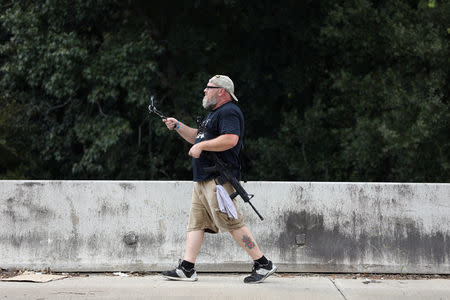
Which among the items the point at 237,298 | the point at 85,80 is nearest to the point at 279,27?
the point at 85,80

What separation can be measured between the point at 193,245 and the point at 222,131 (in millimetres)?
1147

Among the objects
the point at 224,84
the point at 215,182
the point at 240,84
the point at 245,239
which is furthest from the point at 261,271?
the point at 240,84

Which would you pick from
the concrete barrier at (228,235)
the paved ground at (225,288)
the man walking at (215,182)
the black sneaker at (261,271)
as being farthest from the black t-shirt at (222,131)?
the paved ground at (225,288)

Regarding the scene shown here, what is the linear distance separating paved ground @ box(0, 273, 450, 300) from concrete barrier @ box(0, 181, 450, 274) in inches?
8.8

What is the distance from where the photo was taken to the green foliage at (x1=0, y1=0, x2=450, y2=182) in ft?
47.5

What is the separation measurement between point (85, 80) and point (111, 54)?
115 centimetres

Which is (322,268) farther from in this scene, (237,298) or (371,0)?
(371,0)

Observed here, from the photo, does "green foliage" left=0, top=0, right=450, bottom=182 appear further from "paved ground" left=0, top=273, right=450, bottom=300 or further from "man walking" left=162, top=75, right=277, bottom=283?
"man walking" left=162, top=75, right=277, bottom=283

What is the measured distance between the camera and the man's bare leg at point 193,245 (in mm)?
6326

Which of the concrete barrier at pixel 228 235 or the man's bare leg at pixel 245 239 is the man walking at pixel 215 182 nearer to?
the man's bare leg at pixel 245 239

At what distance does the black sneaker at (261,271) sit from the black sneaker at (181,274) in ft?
1.87

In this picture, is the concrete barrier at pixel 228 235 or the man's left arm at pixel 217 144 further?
the concrete barrier at pixel 228 235

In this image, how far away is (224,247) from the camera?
692 centimetres

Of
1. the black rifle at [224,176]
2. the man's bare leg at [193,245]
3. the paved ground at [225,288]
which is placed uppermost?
the black rifle at [224,176]
